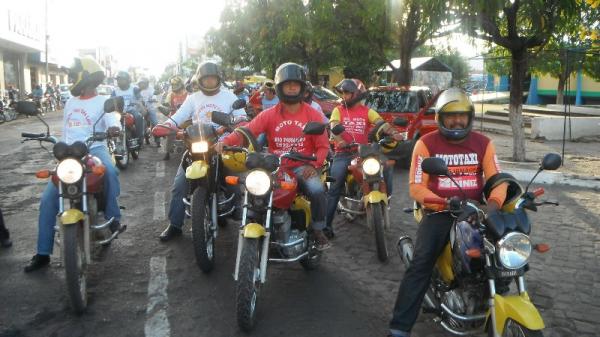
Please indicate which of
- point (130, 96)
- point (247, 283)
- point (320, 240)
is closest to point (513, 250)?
point (247, 283)

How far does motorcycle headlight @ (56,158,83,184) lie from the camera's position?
4520 mm

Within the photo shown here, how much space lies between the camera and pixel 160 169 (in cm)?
1132

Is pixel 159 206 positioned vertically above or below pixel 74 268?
below

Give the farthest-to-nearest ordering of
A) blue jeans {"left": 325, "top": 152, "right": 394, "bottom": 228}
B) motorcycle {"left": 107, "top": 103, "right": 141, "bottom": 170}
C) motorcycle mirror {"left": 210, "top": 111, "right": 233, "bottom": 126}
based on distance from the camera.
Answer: motorcycle {"left": 107, "top": 103, "right": 141, "bottom": 170}
blue jeans {"left": 325, "top": 152, "right": 394, "bottom": 228}
motorcycle mirror {"left": 210, "top": 111, "right": 233, "bottom": 126}

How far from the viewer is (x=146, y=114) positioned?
14.1m

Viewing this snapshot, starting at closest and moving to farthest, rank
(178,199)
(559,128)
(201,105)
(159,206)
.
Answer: (178,199) < (201,105) < (159,206) < (559,128)

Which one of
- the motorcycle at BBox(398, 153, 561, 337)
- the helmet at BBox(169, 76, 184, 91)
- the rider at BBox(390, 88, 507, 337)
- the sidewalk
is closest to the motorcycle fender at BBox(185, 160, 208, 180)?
the rider at BBox(390, 88, 507, 337)

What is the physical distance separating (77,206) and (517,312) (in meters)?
3.44

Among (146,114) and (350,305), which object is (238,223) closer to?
(350,305)

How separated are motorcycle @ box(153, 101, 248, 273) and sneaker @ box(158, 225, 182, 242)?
0.48 meters

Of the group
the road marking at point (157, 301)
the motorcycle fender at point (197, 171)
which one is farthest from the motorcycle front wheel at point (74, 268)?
the motorcycle fender at point (197, 171)

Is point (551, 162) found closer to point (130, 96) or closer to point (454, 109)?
point (454, 109)

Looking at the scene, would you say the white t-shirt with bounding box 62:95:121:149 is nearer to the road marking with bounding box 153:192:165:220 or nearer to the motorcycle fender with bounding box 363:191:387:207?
the road marking with bounding box 153:192:165:220

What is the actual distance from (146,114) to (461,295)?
38.2ft
